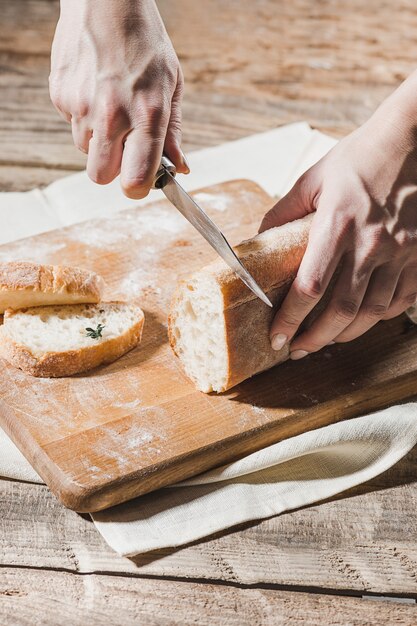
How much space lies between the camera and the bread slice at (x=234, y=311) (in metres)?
2.68

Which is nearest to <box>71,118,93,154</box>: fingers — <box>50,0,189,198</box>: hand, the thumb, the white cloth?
<box>50,0,189,198</box>: hand

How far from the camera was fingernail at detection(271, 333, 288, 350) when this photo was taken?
9.08ft

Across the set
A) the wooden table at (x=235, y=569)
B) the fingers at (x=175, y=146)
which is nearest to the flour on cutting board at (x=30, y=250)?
the fingers at (x=175, y=146)

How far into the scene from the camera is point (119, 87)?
2.56 meters

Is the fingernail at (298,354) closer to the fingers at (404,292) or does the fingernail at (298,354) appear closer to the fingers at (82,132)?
the fingers at (404,292)

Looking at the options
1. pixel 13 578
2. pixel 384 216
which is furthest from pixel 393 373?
pixel 13 578

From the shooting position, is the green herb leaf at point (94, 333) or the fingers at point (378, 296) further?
the green herb leaf at point (94, 333)

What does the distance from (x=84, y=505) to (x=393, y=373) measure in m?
1.17

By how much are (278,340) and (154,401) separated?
44cm

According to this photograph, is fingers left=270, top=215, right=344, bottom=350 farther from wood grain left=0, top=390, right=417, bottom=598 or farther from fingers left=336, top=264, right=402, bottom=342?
wood grain left=0, top=390, right=417, bottom=598

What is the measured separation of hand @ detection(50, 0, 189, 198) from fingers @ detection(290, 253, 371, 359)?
606 mm

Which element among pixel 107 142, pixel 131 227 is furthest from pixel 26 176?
pixel 107 142

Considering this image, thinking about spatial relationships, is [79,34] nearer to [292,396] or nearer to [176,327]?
[176,327]

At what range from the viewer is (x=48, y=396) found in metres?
2.76
